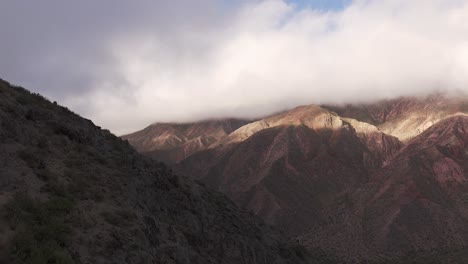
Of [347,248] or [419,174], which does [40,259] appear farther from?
[419,174]

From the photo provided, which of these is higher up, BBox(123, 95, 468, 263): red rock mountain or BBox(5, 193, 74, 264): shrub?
BBox(5, 193, 74, 264): shrub

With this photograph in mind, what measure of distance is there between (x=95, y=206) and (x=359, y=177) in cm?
11728

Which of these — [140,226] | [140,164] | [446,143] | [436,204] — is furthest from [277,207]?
[140,226]

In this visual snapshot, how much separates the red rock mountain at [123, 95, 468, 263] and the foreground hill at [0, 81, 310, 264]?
5174cm

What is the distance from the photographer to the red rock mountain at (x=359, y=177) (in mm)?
87812

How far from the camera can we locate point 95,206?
18.0 m

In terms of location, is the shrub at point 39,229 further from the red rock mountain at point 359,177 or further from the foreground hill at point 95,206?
the red rock mountain at point 359,177

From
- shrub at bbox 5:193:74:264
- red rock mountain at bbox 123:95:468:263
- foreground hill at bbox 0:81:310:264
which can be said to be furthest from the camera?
red rock mountain at bbox 123:95:468:263

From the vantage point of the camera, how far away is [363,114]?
606 ft

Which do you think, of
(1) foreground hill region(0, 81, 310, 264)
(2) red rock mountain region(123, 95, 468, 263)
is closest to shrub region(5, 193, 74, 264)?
(1) foreground hill region(0, 81, 310, 264)

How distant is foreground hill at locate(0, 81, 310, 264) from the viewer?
1484 cm

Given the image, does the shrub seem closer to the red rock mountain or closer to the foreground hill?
the foreground hill

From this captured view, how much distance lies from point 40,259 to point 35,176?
6103mm

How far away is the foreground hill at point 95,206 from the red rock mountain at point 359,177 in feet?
170
